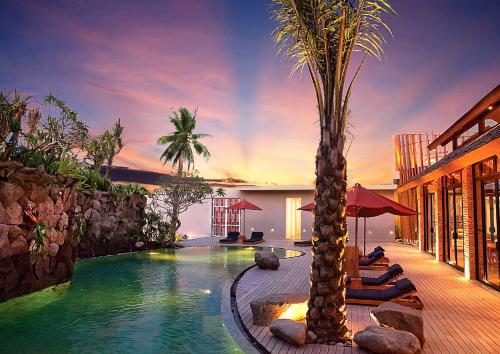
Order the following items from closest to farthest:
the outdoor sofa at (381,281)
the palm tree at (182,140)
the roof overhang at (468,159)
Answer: the roof overhang at (468,159) < the outdoor sofa at (381,281) < the palm tree at (182,140)

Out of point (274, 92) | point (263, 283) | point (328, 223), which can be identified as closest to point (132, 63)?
point (274, 92)

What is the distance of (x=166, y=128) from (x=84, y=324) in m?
24.0

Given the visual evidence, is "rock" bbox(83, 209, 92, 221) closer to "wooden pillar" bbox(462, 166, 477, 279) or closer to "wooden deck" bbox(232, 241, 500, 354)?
"wooden deck" bbox(232, 241, 500, 354)

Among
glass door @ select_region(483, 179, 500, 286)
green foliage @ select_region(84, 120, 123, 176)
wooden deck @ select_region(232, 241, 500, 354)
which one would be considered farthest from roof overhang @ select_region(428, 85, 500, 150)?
green foliage @ select_region(84, 120, 123, 176)

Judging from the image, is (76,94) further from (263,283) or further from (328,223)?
(328,223)

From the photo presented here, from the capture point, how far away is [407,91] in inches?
885

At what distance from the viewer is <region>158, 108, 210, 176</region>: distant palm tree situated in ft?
95.8

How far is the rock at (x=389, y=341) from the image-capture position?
17.5 ft

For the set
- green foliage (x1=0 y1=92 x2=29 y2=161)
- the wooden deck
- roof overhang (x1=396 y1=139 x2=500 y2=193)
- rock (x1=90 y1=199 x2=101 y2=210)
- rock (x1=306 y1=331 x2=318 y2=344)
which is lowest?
the wooden deck

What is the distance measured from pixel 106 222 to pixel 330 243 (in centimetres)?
1637

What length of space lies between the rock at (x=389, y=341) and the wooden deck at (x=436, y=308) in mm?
276

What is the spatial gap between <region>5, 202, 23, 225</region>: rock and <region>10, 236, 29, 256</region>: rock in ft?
1.54

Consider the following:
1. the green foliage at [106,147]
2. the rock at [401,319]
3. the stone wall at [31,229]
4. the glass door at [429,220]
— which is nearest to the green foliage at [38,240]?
the stone wall at [31,229]

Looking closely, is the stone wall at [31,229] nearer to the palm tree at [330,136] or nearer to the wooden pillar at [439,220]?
the palm tree at [330,136]
